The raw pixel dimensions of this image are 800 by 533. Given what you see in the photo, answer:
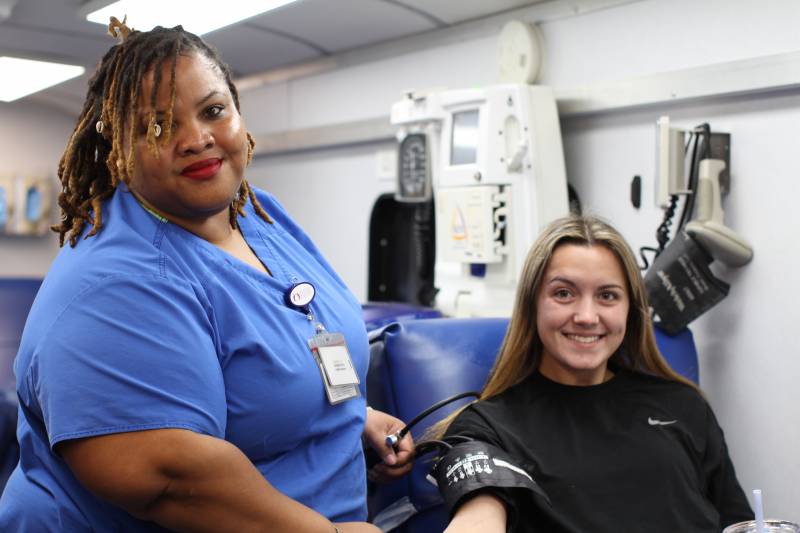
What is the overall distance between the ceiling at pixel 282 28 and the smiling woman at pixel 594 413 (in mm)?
1818

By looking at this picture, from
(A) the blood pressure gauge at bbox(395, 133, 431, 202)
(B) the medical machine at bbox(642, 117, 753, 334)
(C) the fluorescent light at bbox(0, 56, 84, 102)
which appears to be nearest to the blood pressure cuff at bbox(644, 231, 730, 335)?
(B) the medical machine at bbox(642, 117, 753, 334)

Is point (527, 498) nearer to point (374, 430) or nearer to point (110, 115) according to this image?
point (374, 430)

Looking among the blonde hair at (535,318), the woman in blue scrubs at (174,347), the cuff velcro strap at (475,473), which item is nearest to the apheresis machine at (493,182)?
the blonde hair at (535,318)

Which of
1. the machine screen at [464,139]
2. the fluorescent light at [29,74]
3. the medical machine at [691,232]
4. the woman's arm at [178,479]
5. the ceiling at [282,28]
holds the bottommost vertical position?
the woman's arm at [178,479]

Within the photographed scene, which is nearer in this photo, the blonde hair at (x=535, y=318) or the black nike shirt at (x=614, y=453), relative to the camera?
the black nike shirt at (x=614, y=453)

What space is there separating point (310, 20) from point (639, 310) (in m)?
2.43

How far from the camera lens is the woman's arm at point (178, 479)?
1274 millimetres

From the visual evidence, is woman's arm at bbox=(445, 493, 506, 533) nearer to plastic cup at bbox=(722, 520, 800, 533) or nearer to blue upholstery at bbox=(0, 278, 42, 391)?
plastic cup at bbox=(722, 520, 800, 533)

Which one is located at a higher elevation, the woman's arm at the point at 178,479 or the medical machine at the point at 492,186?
the medical machine at the point at 492,186

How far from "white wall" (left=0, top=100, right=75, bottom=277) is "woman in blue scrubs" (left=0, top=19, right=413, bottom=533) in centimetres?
504

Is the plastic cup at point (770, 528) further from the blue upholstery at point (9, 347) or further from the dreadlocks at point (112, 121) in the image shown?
the blue upholstery at point (9, 347)

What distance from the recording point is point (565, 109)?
3.52 m

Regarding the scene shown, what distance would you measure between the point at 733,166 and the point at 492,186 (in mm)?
822

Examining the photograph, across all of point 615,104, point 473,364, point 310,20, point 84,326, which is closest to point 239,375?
point 84,326
